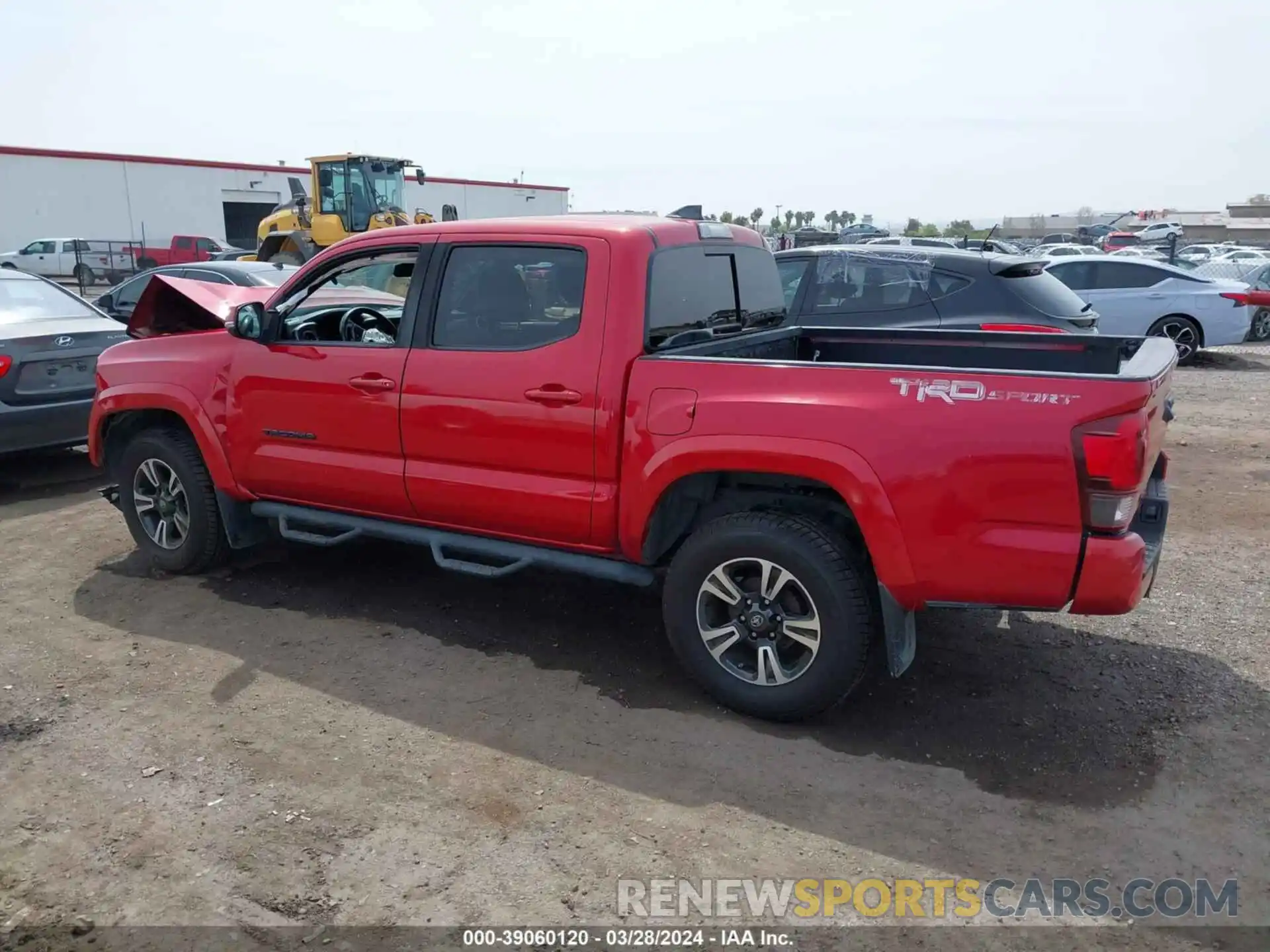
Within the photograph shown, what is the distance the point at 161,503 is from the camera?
5.84 m

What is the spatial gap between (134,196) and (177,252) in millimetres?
11141

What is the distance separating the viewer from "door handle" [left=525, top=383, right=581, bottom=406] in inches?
169

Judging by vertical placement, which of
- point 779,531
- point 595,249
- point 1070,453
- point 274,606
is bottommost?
point 274,606

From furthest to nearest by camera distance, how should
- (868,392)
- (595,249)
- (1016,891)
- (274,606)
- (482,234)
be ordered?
(274,606) → (482,234) → (595,249) → (868,392) → (1016,891)

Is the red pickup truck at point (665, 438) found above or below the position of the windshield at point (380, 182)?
below

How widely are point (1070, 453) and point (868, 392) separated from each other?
718 mm

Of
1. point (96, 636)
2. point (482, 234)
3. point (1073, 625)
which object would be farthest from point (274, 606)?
point (1073, 625)

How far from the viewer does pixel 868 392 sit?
369 centimetres

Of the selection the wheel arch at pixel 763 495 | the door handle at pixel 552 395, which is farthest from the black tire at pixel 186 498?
the wheel arch at pixel 763 495

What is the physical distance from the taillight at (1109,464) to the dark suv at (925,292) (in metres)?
4.40

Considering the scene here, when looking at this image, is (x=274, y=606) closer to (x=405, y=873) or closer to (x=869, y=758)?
(x=405, y=873)

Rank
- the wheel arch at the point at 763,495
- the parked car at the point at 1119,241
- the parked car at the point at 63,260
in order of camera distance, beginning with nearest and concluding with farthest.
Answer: the wheel arch at the point at 763,495, the parked car at the point at 63,260, the parked car at the point at 1119,241

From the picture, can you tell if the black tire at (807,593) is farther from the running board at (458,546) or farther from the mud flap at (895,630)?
the running board at (458,546)

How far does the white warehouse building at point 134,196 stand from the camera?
38906 millimetres
